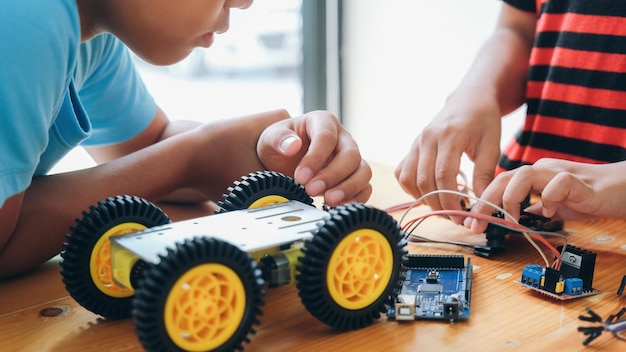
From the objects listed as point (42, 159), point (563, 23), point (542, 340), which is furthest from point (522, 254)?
point (42, 159)

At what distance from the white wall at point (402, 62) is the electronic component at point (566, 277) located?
3.72 feet

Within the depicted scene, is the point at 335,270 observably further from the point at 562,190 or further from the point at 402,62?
the point at 402,62

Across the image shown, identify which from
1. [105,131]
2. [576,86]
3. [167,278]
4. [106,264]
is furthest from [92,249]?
[576,86]

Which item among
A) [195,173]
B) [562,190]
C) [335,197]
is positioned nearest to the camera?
[562,190]

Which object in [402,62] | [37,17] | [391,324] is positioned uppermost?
[37,17]

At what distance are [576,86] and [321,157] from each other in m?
0.44

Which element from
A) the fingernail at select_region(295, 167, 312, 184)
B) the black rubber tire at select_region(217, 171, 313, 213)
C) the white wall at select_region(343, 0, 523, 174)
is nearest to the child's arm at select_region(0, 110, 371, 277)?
the fingernail at select_region(295, 167, 312, 184)

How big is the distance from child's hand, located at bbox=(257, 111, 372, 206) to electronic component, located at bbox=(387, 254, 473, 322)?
176 mm

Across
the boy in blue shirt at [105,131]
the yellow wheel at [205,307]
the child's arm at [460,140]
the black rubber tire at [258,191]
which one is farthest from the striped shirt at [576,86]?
the yellow wheel at [205,307]

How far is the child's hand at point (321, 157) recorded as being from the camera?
0.77 metres

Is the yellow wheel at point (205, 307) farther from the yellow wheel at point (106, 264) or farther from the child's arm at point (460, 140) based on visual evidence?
the child's arm at point (460, 140)

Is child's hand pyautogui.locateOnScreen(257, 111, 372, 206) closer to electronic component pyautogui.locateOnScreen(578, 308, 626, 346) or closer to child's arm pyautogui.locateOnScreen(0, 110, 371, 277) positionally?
child's arm pyautogui.locateOnScreen(0, 110, 371, 277)

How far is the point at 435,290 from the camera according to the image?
59cm

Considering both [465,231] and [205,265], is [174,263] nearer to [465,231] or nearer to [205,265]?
[205,265]
